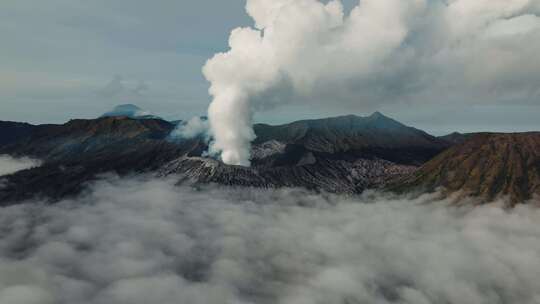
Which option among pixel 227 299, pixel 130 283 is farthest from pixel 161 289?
pixel 227 299

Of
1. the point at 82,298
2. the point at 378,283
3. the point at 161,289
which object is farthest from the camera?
the point at 378,283

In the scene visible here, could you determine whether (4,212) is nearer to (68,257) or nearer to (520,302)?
(68,257)

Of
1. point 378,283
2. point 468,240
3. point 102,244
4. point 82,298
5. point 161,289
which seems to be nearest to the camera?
point 82,298

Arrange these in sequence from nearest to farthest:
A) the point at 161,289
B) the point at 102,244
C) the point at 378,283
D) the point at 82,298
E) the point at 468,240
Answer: the point at 82,298 → the point at 161,289 → the point at 378,283 → the point at 102,244 → the point at 468,240

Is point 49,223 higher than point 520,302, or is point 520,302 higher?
point 49,223

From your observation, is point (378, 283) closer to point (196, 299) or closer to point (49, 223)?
point (196, 299)

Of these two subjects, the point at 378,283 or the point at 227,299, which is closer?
the point at 227,299

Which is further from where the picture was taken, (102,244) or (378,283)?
(102,244)

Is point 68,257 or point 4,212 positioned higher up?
point 4,212

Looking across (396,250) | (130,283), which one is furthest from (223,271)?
(396,250)
